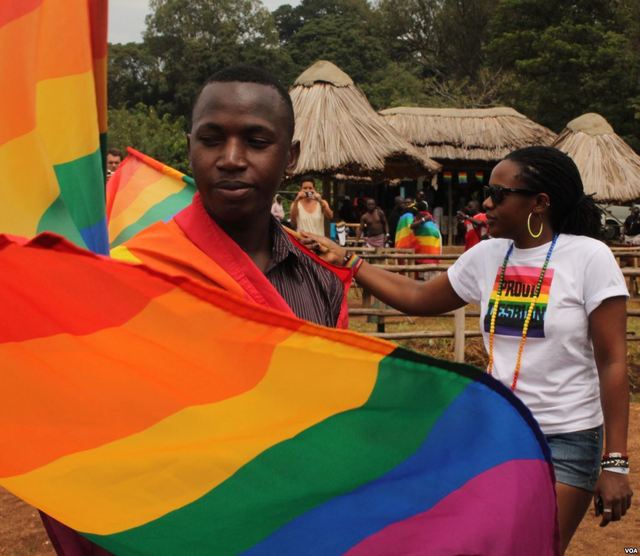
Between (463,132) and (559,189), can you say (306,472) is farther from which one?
(463,132)

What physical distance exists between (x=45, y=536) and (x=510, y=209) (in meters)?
3.24

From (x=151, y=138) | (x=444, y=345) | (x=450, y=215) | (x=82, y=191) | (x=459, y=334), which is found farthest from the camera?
(x=151, y=138)

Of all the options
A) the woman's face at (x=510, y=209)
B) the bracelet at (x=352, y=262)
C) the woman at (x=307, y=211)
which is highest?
the woman's face at (x=510, y=209)

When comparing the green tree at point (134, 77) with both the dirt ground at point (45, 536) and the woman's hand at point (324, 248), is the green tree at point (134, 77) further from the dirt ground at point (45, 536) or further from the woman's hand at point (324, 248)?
the woman's hand at point (324, 248)

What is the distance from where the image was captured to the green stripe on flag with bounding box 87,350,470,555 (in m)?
1.74

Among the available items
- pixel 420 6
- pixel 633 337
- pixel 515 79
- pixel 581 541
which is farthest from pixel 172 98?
pixel 581 541

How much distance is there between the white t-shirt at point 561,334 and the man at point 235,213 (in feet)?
3.42

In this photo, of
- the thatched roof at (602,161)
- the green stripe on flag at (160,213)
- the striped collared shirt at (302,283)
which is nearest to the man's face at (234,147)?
the striped collared shirt at (302,283)

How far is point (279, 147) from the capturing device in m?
2.14

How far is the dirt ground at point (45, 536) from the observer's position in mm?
4859

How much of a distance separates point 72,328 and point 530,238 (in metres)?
1.88

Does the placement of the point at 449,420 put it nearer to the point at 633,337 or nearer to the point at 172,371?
the point at 172,371

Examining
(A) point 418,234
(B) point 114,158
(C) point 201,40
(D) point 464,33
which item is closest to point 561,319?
(B) point 114,158

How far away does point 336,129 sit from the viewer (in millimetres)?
18016
